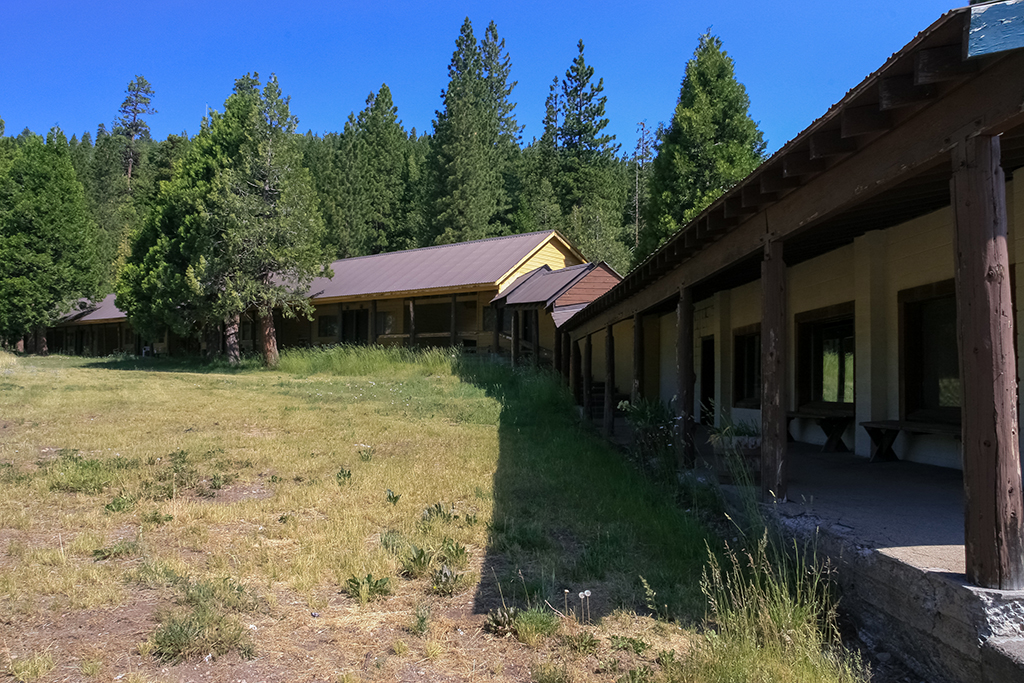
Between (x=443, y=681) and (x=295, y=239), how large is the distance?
24.9m

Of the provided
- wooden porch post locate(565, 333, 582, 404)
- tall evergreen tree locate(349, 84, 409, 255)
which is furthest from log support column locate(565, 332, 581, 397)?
tall evergreen tree locate(349, 84, 409, 255)

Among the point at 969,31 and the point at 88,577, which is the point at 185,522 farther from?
the point at 969,31

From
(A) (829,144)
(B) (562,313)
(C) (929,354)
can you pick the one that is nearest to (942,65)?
(A) (829,144)

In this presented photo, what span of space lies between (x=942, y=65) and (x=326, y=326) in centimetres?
3210

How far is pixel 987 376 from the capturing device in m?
3.65

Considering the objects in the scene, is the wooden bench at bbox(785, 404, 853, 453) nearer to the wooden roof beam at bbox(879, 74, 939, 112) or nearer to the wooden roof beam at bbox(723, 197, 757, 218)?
the wooden roof beam at bbox(723, 197, 757, 218)

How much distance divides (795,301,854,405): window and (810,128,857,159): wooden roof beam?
5.24m

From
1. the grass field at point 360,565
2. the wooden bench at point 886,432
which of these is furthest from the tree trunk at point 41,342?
the wooden bench at point 886,432

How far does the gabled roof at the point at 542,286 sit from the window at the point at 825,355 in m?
9.98

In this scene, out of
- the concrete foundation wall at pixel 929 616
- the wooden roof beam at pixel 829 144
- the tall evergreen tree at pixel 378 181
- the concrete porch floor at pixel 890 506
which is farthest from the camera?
the tall evergreen tree at pixel 378 181

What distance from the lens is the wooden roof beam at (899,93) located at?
4094 millimetres

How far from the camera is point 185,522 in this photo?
23.8 feet

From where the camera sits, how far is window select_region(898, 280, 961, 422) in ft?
25.3

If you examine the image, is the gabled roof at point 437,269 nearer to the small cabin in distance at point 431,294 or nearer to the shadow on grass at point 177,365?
the small cabin in distance at point 431,294
